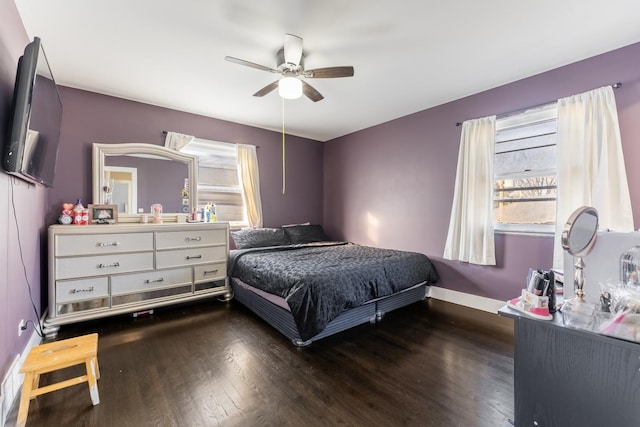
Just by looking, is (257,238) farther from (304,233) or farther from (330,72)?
(330,72)

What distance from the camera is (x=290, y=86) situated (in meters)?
2.42

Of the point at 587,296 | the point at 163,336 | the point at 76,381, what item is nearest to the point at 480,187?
the point at 587,296

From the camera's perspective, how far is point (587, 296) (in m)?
1.24

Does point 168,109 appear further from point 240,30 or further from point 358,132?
point 358,132

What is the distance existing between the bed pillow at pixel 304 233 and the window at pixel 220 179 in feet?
2.39

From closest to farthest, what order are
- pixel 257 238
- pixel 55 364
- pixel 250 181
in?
pixel 55 364 < pixel 257 238 < pixel 250 181

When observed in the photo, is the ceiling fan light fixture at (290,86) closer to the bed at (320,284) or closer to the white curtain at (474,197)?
the bed at (320,284)

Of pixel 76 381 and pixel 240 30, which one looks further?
pixel 240 30

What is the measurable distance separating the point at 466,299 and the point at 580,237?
2.40 meters

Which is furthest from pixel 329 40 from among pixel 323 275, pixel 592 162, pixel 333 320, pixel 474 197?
pixel 592 162

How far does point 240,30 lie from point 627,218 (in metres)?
3.38

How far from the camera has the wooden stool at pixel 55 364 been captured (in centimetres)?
142

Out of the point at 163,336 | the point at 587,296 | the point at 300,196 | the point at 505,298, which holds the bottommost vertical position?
the point at 163,336

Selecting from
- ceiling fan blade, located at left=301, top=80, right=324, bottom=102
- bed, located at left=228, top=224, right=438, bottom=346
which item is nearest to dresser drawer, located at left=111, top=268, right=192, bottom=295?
bed, located at left=228, top=224, right=438, bottom=346
